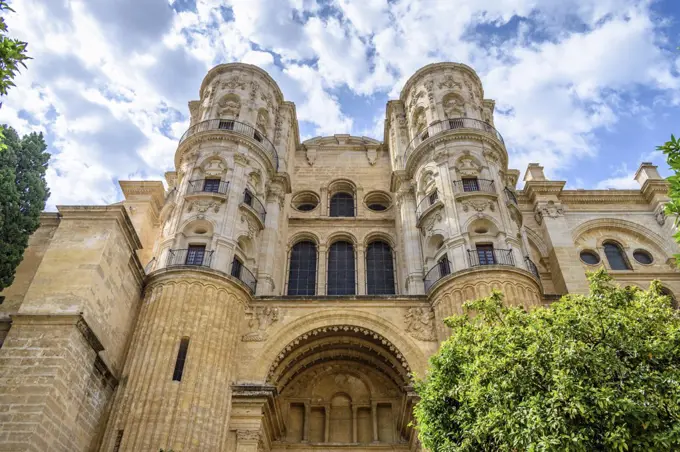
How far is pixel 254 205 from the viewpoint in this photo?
2125 cm

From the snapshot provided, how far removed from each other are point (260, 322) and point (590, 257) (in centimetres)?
1487

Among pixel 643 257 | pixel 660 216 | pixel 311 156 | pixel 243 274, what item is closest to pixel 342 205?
pixel 311 156

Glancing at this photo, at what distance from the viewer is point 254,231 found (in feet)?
68.2

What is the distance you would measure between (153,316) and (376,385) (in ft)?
26.1

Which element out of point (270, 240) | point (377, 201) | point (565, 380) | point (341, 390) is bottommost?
point (565, 380)

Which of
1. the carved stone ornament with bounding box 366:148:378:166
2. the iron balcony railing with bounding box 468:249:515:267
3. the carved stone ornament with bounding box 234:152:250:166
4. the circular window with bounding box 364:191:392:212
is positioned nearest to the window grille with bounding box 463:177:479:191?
the iron balcony railing with bounding box 468:249:515:267

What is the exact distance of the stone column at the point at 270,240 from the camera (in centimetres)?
1983

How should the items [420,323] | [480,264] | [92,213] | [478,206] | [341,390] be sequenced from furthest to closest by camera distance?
[478,206]
[341,390]
[480,264]
[420,323]
[92,213]

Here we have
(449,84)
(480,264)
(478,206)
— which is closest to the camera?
(480,264)

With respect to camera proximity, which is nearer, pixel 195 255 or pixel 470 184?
pixel 195 255

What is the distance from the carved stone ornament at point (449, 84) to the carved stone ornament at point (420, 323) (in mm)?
11392

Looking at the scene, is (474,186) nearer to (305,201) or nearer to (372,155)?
(372,155)

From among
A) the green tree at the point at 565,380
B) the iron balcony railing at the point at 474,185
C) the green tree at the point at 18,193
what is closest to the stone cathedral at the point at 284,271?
the iron balcony railing at the point at 474,185

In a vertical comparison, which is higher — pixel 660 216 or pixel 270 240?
pixel 660 216
